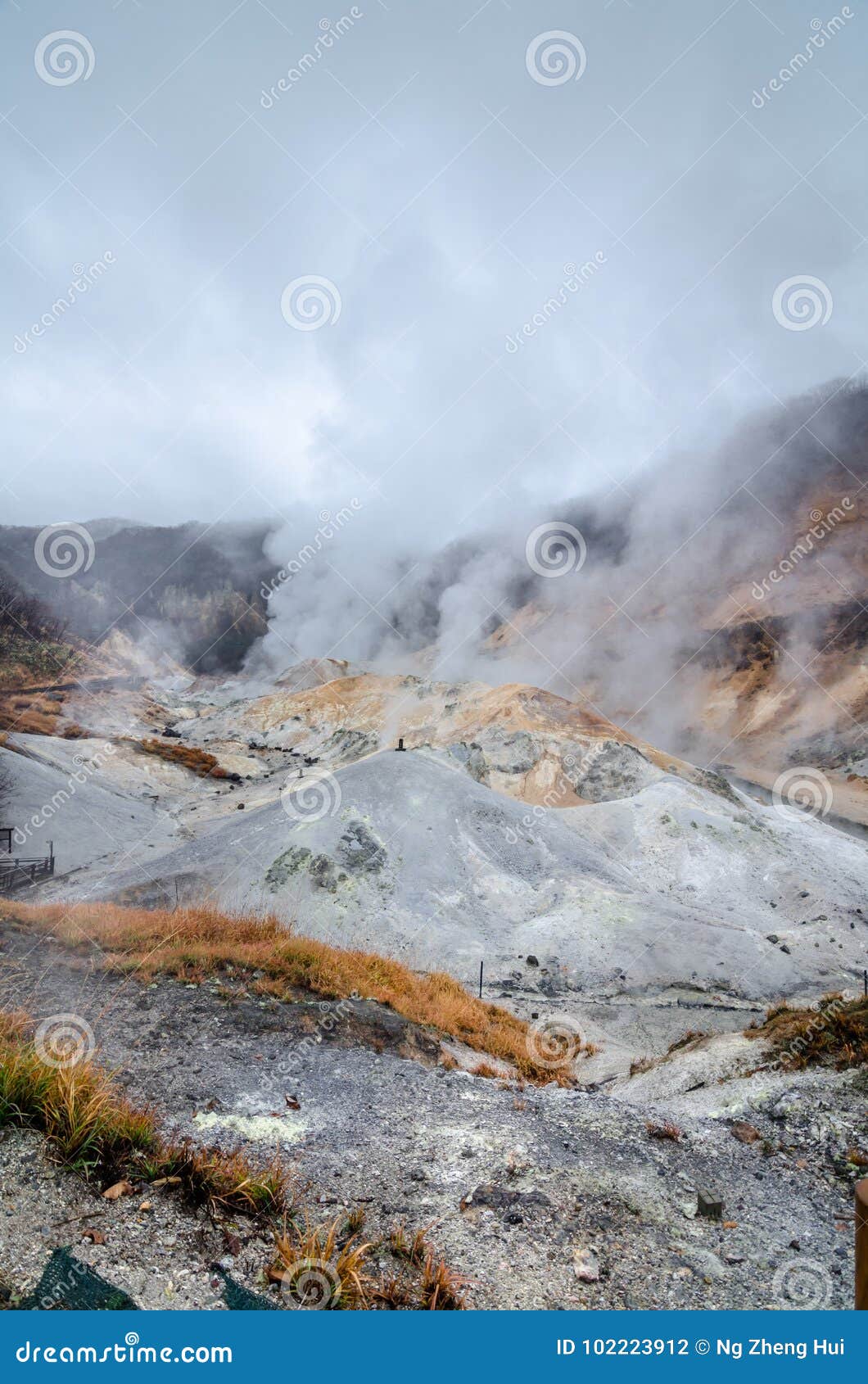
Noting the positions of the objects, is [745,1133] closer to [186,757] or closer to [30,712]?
[186,757]

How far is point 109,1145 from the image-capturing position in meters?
4.47

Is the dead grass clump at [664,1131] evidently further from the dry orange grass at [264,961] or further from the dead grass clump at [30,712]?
the dead grass clump at [30,712]

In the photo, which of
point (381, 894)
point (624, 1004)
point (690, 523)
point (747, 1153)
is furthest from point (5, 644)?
point (690, 523)

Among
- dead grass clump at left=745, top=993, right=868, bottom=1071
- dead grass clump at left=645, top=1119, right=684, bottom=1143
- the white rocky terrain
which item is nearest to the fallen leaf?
dead grass clump at left=645, top=1119, right=684, bottom=1143

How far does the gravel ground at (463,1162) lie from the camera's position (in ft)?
13.5

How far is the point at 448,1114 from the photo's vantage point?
7004 mm

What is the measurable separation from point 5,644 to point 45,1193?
55010mm

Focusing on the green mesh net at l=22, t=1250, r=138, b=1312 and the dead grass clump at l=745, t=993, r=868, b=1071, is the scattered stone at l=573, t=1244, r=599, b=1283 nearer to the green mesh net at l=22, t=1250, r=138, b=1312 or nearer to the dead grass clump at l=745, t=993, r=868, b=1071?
the green mesh net at l=22, t=1250, r=138, b=1312

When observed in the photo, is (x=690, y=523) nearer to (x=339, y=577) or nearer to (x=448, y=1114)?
(x=339, y=577)

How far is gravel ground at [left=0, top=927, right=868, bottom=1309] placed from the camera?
4.11 metres

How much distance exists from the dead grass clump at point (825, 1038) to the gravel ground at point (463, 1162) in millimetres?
497

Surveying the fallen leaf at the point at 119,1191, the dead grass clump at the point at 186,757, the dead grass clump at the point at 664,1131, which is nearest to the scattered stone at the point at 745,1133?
the dead grass clump at the point at 664,1131

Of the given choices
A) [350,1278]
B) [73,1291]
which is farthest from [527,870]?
[73,1291]

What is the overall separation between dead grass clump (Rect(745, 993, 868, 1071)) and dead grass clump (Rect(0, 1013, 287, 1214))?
21.4 feet
